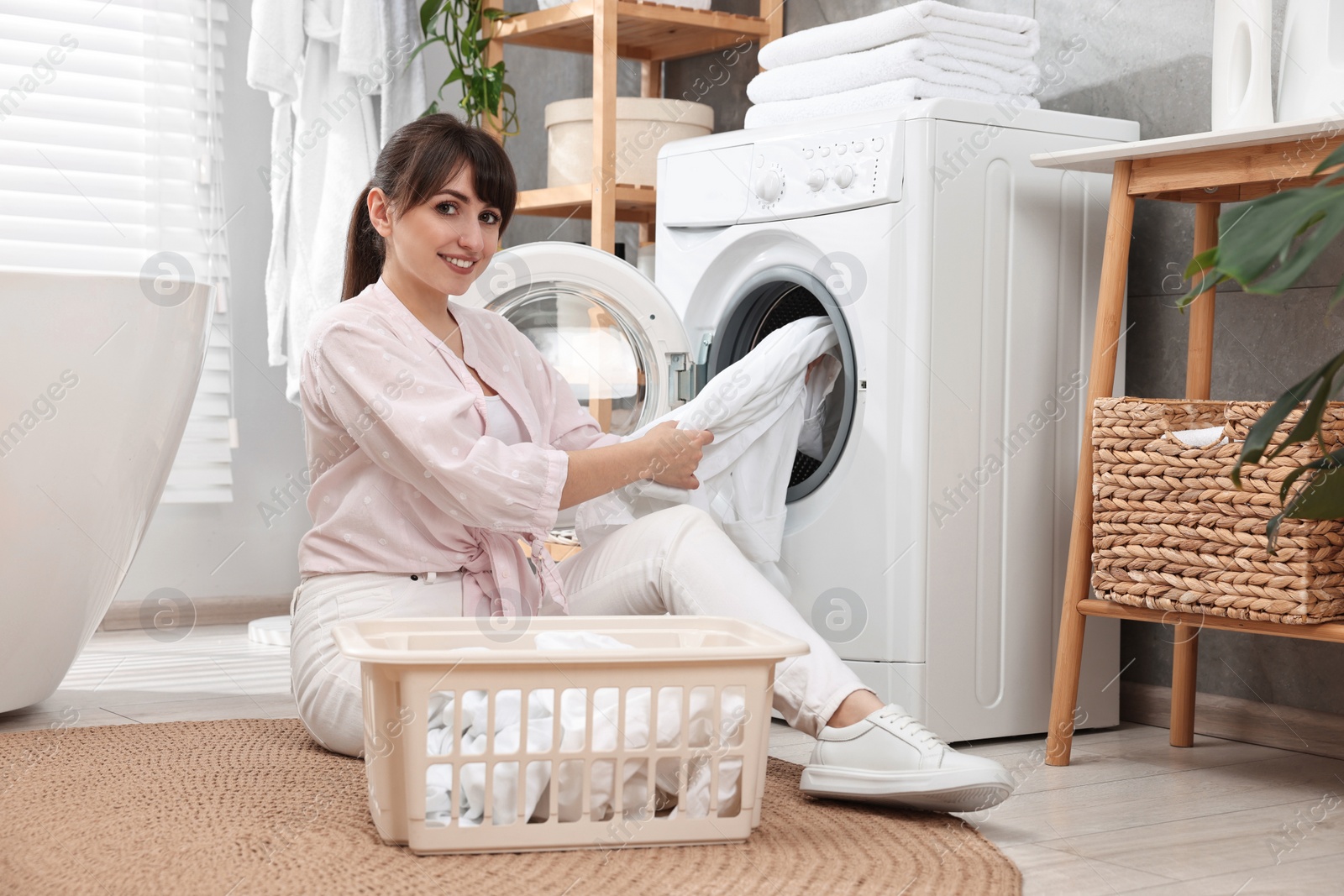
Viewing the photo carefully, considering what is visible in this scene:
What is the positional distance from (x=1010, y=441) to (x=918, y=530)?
0.73ft

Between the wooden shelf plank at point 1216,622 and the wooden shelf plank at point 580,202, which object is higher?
the wooden shelf plank at point 580,202

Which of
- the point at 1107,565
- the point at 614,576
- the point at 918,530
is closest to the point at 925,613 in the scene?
the point at 918,530

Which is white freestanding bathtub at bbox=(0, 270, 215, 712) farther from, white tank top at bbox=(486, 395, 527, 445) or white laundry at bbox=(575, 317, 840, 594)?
white laundry at bbox=(575, 317, 840, 594)

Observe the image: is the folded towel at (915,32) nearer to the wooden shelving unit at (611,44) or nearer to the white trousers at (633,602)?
the wooden shelving unit at (611,44)

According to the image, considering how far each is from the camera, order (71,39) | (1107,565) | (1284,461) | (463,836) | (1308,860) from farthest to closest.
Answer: (71,39), (1107,565), (1284,461), (1308,860), (463,836)

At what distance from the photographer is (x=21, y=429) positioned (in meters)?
1.88

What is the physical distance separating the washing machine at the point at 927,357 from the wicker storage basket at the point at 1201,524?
20cm

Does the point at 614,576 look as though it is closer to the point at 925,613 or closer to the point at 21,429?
the point at 925,613

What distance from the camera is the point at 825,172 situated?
78.4 inches

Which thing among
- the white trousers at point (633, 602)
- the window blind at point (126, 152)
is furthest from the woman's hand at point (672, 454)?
the window blind at point (126, 152)

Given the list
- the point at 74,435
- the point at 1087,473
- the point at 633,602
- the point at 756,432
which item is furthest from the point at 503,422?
the point at 1087,473

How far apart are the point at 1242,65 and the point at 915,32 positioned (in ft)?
1.52

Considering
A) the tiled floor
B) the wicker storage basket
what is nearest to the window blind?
the tiled floor

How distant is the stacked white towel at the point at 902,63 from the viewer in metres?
1.99
